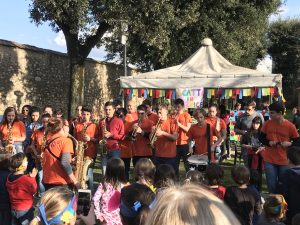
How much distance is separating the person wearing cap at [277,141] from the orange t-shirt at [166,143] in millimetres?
1783

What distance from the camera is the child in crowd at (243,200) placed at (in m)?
4.38

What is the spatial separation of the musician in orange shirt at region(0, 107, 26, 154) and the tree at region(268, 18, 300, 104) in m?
43.1

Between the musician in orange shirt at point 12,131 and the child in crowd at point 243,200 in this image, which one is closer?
the child in crowd at point 243,200

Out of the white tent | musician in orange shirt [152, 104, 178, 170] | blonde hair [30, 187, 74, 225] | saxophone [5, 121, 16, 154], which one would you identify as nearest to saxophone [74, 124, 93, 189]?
musician in orange shirt [152, 104, 178, 170]

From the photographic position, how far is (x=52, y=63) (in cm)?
1973

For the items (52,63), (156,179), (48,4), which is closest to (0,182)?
(156,179)

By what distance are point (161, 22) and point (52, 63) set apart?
5752 mm

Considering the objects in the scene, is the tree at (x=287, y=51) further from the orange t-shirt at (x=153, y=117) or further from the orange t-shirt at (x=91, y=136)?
the orange t-shirt at (x=91, y=136)

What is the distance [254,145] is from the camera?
833 centimetres

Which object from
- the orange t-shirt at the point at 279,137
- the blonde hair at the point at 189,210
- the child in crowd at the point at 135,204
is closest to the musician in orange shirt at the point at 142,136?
the orange t-shirt at the point at 279,137

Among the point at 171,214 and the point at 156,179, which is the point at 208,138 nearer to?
the point at 156,179

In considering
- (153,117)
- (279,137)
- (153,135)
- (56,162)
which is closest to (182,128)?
(153,135)

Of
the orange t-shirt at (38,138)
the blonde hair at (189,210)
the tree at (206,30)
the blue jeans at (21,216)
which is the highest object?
the tree at (206,30)

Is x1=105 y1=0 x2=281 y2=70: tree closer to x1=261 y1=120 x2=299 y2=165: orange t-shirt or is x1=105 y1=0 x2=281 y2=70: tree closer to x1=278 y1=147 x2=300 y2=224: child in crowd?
x1=261 y1=120 x2=299 y2=165: orange t-shirt
